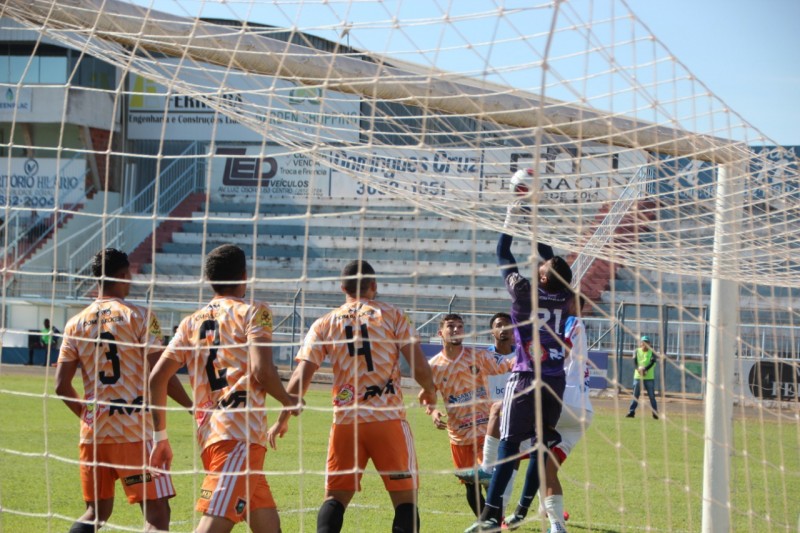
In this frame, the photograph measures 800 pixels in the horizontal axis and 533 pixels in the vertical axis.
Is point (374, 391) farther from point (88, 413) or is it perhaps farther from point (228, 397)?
point (88, 413)

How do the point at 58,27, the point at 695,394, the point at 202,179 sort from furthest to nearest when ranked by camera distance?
1. the point at 202,179
2. the point at 695,394
3. the point at 58,27

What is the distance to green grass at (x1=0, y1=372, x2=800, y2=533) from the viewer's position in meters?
6.96

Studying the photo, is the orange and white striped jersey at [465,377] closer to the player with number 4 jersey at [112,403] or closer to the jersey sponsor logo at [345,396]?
the jersey sponsor logo at [345,396]

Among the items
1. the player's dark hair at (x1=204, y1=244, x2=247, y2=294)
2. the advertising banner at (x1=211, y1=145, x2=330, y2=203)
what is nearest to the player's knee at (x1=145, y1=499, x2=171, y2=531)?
the player's dark hair at (x1=204, y1=244, x2=247, y2=294)

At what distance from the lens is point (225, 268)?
209 inches

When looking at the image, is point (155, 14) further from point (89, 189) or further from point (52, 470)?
point (89, 189)

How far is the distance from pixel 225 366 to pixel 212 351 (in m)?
0.11

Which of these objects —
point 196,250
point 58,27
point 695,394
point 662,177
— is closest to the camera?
point 58,27

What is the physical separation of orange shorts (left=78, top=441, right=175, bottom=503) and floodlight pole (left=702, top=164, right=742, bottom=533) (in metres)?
3.09

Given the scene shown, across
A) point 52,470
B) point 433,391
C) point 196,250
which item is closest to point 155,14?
point 433,391

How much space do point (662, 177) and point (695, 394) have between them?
13984 millimetres

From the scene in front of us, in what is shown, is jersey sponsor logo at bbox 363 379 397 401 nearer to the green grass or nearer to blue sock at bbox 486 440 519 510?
the green grass

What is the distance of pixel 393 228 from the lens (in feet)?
79.3

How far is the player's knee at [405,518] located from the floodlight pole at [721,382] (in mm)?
1685
